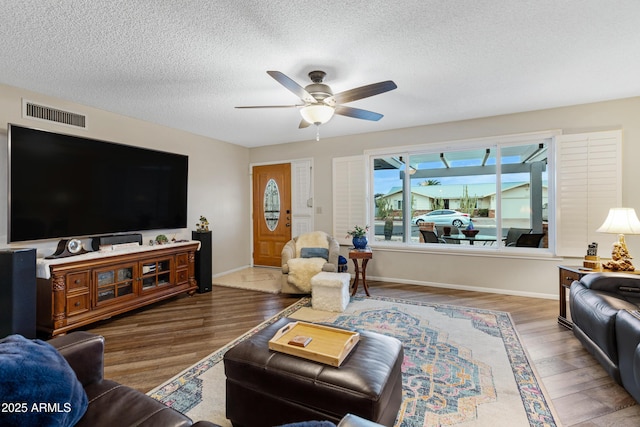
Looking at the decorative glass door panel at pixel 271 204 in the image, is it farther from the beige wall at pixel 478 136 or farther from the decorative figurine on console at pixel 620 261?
the decorative figurine on console at pixel 620 261

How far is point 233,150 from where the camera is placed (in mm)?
5523

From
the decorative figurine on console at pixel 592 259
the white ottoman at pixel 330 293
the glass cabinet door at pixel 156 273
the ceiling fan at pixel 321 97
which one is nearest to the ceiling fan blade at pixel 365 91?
the ceiling fan at pixel 321 97

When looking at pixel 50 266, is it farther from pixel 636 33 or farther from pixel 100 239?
pixel 636 33

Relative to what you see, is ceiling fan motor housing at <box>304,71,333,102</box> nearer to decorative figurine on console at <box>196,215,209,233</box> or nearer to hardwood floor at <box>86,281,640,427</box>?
hardwood floor at <box>86,281,640,427</box>

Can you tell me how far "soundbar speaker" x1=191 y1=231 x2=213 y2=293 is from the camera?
4191mm

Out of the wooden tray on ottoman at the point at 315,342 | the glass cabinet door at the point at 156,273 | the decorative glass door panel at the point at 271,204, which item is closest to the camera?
the wooden tray on ottoman at the point at 315,342

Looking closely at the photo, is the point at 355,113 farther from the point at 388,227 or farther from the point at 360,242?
the point at 388,227

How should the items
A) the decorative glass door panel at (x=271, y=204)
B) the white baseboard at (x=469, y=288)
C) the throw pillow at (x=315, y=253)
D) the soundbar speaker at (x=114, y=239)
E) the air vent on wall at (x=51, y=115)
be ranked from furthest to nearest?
the decorative glass door panel at (x=271, y=204) < the throw pillow at (x=315, y=253) < the white baseboard at (x=469, y=288) < the soundbar speaker at (x=114, y=239) < the air vent on wall at (x=51, y=115)

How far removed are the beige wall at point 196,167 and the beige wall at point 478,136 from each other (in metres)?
1.33

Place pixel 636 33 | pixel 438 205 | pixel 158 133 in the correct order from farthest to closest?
pixel 438 205
pixel 158 133
pixel 636 33

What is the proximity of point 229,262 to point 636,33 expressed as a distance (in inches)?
226

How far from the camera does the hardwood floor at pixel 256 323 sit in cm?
181

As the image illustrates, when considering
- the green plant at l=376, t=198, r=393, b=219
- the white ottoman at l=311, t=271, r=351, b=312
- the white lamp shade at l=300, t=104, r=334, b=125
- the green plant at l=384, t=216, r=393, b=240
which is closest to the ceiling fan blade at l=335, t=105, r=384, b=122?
the white lamp shade at l=300, t=104, r=334, b=125

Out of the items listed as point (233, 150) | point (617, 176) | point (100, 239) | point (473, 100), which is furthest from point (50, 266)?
point (617, 176)
